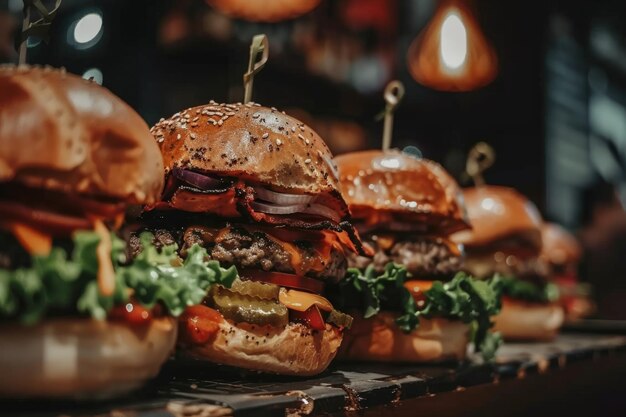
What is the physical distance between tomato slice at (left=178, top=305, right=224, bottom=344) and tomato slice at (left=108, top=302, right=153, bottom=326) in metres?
0.42

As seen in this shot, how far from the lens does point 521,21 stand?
8.42 m

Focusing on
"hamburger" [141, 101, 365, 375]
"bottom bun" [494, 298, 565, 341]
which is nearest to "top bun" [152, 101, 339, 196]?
"hamburger" [141, 101, 365, 375]

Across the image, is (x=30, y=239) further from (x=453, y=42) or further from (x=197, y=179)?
(x=453, y=42)

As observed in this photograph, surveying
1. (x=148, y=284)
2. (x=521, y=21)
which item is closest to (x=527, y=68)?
(x=521, y=21)

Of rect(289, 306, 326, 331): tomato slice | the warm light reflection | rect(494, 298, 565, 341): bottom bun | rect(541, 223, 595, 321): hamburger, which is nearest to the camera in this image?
rect(289, 306, 326, 331): tomato slice

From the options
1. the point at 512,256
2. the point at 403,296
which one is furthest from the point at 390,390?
the point at 512,256

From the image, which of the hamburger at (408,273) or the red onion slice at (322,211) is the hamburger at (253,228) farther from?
the hamburger at (408,273)

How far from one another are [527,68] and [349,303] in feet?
19.7

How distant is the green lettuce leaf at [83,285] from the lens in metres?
1.70

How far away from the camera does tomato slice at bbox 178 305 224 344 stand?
241 cm

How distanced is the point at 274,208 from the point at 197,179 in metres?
0.29

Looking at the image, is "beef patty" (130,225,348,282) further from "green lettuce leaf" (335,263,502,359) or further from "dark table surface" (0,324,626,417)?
"green lettuce leaf" (335,263,502,359)

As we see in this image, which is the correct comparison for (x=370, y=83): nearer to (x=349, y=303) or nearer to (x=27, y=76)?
(x=349, y=303)

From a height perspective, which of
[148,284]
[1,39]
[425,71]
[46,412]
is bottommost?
[46,412]
